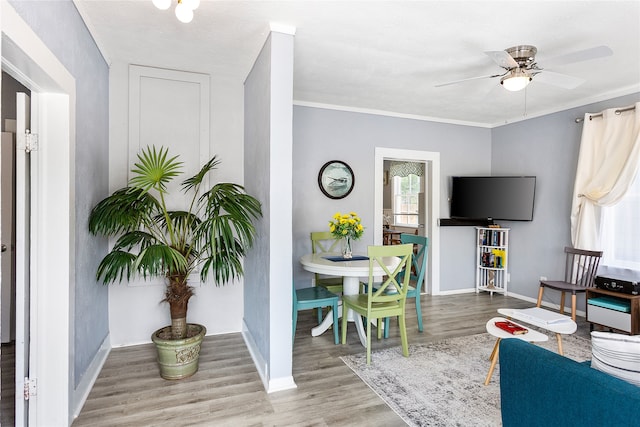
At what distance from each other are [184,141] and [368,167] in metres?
2.41

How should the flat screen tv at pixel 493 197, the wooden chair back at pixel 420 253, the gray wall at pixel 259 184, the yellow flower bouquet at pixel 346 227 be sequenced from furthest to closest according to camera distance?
1. the flat screen tv at pixel 493 197
2. the wooden chair back at pixel 420 253
3. the yellow flower bouquet at pixel 346 227
4. the gray wall at pixel 259 184

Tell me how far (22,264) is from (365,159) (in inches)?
148

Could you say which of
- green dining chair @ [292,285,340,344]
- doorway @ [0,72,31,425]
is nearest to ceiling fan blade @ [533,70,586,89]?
green dining chair @ [292,285,340,344]

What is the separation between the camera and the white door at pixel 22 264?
6.22 feet

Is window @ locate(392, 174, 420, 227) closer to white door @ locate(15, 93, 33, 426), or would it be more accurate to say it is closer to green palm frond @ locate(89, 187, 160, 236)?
green palm frond @ locate(89, 187, 160, 236)

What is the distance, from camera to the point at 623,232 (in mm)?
3867

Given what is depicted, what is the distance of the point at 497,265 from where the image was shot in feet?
17.0

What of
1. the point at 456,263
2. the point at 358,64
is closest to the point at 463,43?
the point at 358,64

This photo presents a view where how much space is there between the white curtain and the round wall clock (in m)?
2.74

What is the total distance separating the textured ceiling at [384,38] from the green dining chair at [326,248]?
171cm

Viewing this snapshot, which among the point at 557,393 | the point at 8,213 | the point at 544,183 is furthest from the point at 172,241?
the point at 544,183

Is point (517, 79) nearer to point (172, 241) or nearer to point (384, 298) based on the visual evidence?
point (384, 298)

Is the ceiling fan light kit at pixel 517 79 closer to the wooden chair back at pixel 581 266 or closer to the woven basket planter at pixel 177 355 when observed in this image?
the wooden chair back at pixel 581 266

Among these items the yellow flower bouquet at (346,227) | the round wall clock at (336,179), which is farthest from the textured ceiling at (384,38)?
the yellow flower bouquet at (346,227)
